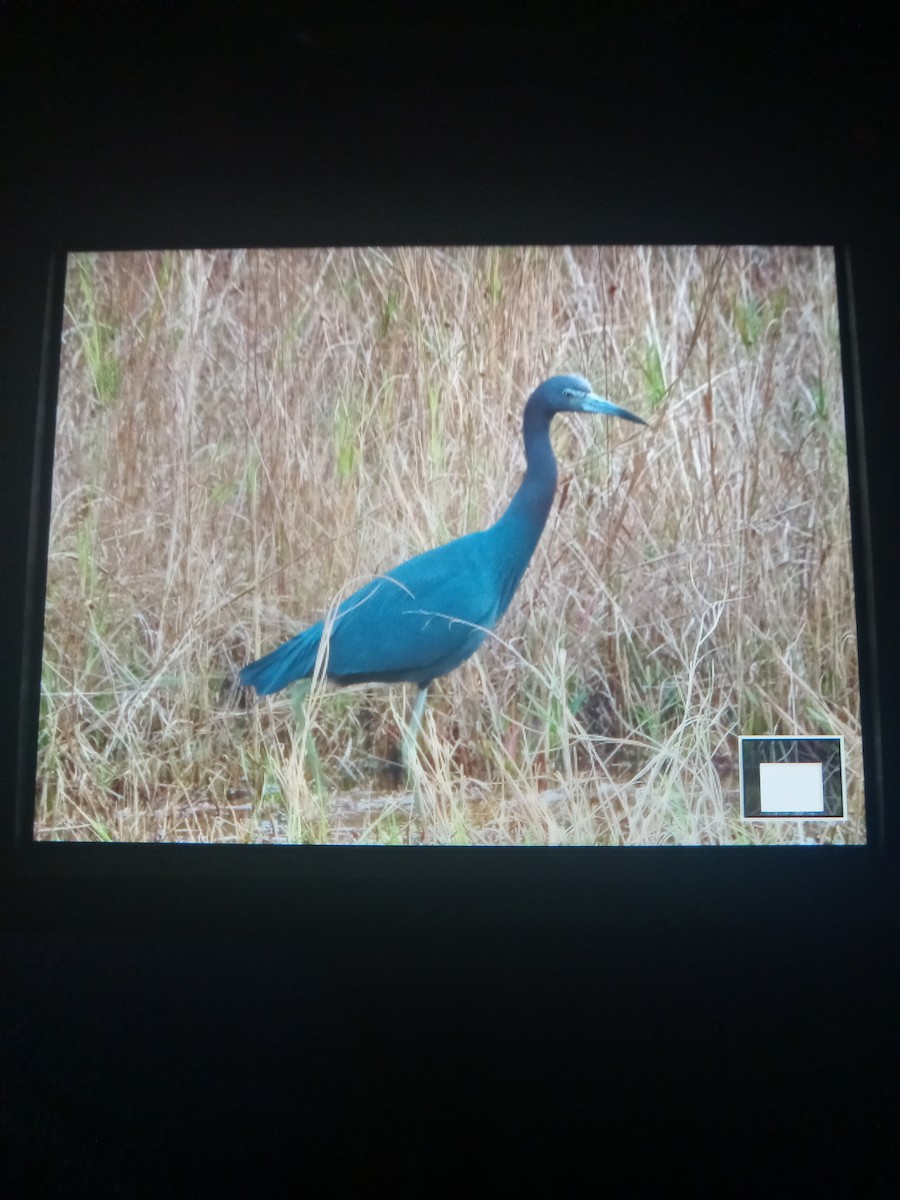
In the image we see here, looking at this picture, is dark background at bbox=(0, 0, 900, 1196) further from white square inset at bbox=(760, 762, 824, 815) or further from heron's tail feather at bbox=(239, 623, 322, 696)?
heron's tail feather at bbox=(239, 623, 322, 696)

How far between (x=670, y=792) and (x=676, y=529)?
17.4 inches

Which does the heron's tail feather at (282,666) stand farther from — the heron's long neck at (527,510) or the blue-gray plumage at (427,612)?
the heron's long neck at (527,510)

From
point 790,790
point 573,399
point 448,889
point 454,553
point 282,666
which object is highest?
point 573,399

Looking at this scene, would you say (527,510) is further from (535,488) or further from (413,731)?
(413,731)

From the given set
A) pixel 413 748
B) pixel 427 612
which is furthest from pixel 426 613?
pixel 413 748

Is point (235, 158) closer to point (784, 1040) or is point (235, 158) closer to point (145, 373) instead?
point (145, 373)

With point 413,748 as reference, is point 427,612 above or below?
above

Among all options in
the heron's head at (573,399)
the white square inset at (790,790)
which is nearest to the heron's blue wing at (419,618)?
the heron's head at (573,399)

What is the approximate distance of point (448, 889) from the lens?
64.0 inches

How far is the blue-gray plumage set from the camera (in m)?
1.64

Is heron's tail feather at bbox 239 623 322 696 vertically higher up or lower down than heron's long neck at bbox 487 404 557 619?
lower down

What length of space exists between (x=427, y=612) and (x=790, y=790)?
0.67m

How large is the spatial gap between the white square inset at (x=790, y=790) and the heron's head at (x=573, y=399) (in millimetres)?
631

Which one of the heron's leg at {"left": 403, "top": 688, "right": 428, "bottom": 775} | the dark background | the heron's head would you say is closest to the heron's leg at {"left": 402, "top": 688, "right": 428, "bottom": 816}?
the heron's leg at {"left": 403, "top": 688, "right": 428, "bottom": 775}
